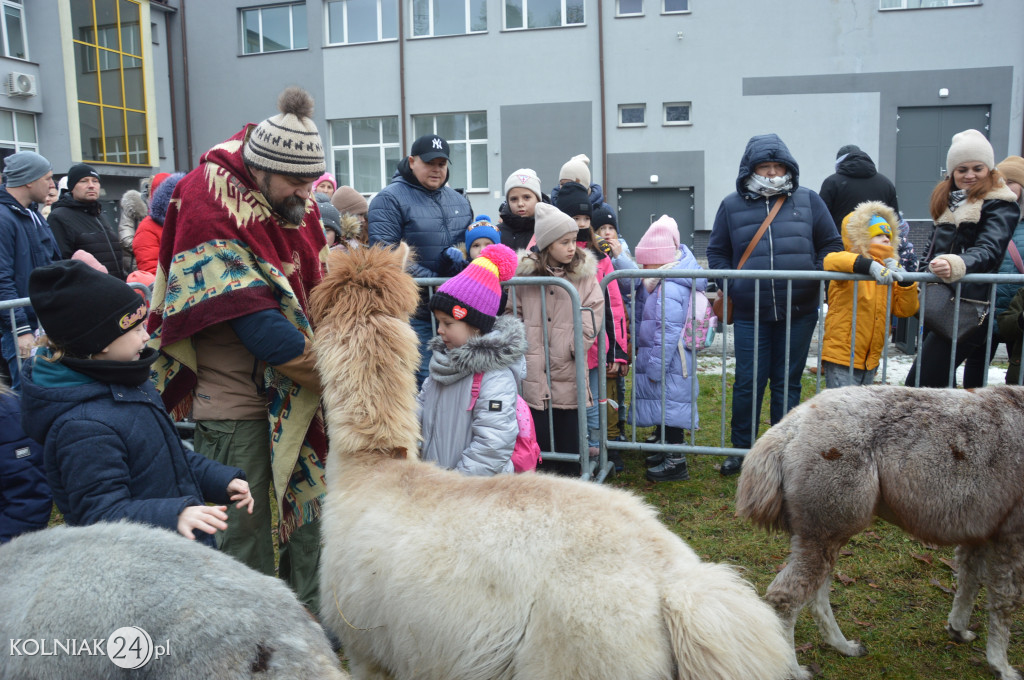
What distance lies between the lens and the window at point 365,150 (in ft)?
72.5

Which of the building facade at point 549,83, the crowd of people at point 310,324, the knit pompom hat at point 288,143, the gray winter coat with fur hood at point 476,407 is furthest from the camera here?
the building facade at point 549,83

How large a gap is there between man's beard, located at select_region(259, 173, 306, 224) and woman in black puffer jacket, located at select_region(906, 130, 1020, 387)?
386 cm

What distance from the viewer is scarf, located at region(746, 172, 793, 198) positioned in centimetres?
530

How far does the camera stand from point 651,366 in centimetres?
561

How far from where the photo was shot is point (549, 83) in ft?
66.3

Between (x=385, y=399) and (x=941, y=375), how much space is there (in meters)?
4.22

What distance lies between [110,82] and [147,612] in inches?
985

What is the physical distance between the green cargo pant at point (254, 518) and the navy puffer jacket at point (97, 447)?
0.65 meters

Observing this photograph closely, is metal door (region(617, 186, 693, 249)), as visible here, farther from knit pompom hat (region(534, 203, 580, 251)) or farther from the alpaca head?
the alpaca head

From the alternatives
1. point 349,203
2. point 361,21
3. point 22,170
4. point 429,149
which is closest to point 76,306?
point 429,149

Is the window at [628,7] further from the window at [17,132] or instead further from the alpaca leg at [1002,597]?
the alpaca leg at [1002,597]

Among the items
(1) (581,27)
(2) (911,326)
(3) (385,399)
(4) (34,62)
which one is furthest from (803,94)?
(4) (34,62)

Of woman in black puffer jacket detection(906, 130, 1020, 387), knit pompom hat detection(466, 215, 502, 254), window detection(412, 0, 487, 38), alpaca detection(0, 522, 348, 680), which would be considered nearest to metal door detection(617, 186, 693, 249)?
window detection(412, 0, 487, 38)

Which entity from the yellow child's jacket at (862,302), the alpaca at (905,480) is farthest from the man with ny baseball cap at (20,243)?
the yellow child's jacket at (862,302)
